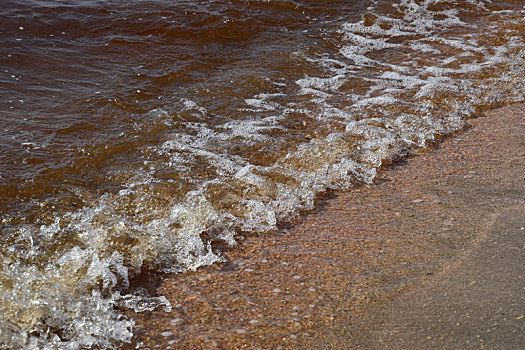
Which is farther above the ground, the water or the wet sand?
the water

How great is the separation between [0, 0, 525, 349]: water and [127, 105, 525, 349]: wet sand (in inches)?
7.1

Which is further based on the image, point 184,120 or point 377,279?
point 184,120

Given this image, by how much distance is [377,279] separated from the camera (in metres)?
2.88

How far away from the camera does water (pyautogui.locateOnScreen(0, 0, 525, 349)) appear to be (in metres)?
3.04

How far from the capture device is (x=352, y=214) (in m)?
3.63

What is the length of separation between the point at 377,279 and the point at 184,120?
2.64 meters

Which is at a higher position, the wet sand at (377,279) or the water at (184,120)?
the water at (184,120)

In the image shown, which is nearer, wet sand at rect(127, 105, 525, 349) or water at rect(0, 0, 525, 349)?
wet sand at rect(127, 105, 525, 349)

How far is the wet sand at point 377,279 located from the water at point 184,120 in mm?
179

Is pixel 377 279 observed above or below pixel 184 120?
below

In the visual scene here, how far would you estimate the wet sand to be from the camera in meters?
2.46

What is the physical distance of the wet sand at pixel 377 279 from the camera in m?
2.46

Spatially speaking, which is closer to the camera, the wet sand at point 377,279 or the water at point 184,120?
the wet sand at point 377,279

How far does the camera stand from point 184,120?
4934mm
